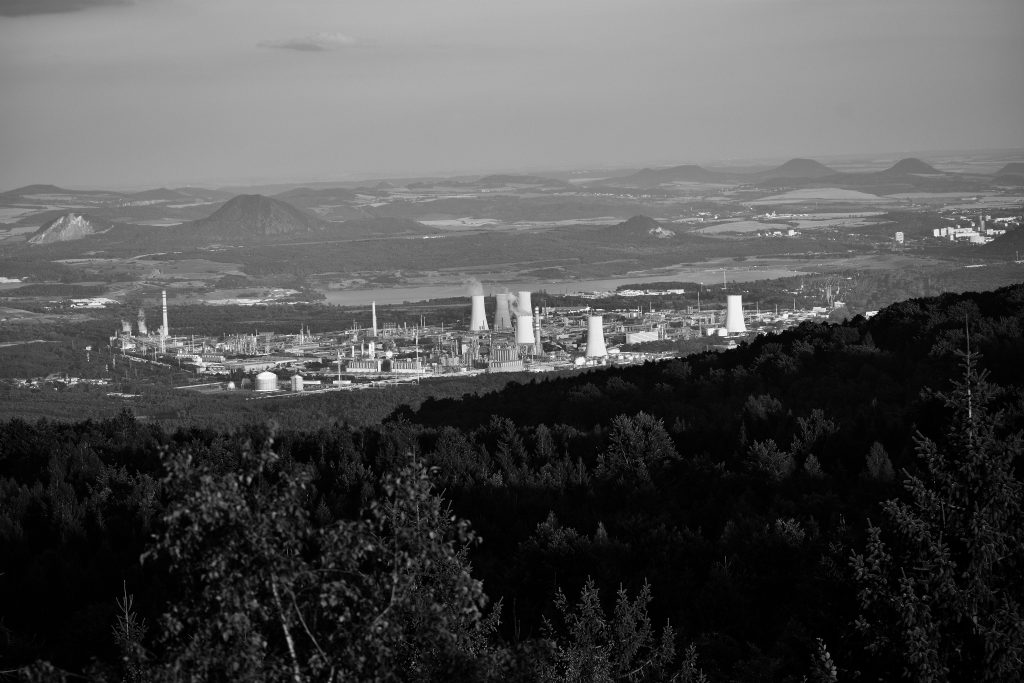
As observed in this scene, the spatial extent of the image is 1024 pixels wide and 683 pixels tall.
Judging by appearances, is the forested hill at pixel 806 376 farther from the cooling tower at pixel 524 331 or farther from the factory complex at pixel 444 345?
the cooling tower at pixel 524 331

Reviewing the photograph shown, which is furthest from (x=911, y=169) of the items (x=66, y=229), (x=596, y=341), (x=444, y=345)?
(x=596, y=341)

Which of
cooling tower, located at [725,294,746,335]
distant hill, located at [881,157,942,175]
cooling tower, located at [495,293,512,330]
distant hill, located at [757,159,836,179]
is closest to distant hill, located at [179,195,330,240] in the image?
cooling tower, located at [495,293,512,330]

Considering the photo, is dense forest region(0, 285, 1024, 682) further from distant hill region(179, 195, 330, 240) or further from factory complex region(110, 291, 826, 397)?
distant hill region(179, 195, 330, 240)

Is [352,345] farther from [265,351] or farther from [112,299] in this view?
[112,299]

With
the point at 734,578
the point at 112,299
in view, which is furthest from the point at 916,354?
the point at 112,299

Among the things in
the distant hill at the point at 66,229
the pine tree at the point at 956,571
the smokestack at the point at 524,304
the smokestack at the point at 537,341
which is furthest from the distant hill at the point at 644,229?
the pine tree at the point at 956,571
